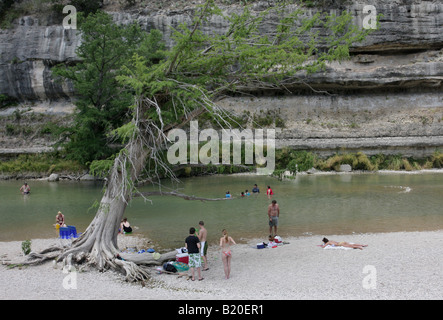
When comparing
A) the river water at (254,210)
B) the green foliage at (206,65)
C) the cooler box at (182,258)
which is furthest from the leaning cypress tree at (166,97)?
the river water at (254,210)

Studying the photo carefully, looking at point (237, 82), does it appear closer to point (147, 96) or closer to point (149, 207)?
point (147, 96)

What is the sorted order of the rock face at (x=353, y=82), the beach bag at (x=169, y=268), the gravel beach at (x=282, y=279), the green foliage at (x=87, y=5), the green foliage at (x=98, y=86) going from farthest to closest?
the green foliage at (x=87, y=5) → the rock face at (x=353, y=82) → the green foliage at (x=98, y=86) → the beach bag at (x=169, y=268) → the gravel beach at (x=282, y=279)

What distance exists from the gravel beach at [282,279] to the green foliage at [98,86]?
21.6m

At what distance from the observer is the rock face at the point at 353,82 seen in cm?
3997

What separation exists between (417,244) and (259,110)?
33087 millimetres

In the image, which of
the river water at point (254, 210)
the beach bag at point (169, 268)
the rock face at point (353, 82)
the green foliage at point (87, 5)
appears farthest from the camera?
the green foliage at point (87, 5)

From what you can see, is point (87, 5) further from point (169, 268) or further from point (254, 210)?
point (169, 268)

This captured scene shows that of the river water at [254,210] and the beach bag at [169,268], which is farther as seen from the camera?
the river water at [254,210]

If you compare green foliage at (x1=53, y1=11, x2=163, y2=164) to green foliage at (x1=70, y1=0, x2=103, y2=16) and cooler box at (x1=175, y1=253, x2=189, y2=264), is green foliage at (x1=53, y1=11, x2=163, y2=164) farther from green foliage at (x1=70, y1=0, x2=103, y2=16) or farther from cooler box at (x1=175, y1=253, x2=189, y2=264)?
cooler box at (x1=175, y1=253, x2=189, y2=264)

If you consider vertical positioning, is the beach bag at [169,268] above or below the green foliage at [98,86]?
below

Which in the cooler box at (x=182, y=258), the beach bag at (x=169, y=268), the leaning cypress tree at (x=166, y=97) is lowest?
the beach bag at (x=169, y=268)

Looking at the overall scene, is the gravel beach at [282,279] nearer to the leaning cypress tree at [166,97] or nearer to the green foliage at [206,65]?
the leaning cypress tree at [166,97]

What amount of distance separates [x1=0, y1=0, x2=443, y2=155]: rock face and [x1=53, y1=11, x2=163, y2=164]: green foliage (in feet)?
35.2

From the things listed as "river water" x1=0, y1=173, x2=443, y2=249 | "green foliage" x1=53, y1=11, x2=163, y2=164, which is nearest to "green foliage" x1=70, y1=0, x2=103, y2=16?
"green foliage" x1=53, y1=11, x2=163, y2=164
